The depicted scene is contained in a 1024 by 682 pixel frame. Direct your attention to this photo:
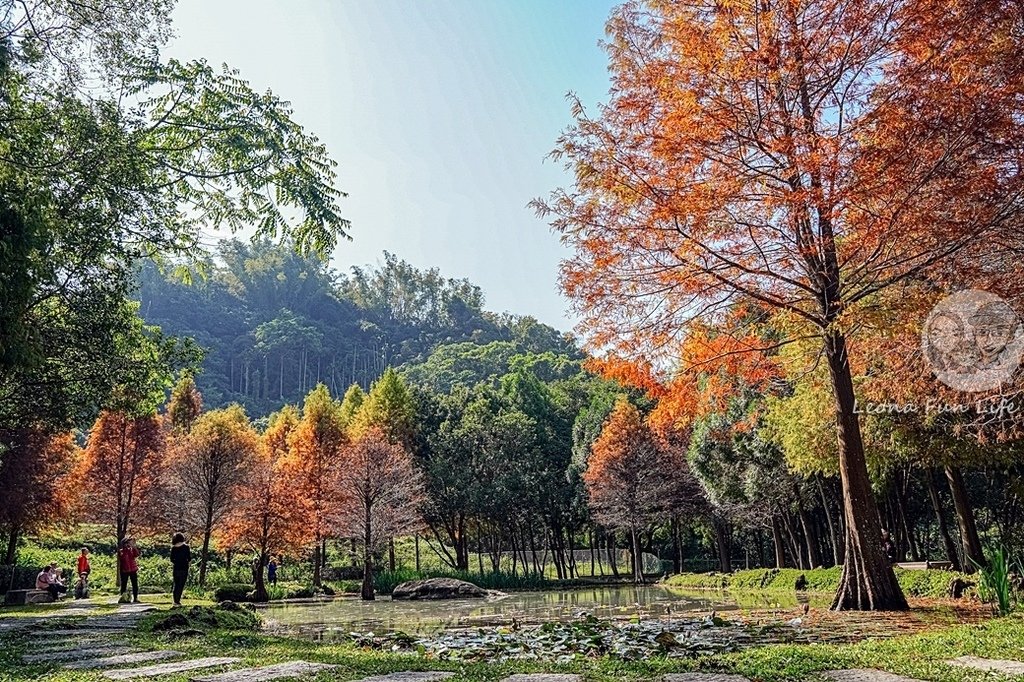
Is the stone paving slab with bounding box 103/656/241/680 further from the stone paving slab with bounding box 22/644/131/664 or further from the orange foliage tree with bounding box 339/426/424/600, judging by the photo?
the orange foliage tree with bounding box 339/426/424/600

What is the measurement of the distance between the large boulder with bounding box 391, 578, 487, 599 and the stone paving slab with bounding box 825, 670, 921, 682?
19497 mm

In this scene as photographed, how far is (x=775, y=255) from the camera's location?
9547 mm

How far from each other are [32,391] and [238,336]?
94.0 metres

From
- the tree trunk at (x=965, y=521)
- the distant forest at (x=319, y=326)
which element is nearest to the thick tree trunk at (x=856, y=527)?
the tree trunk at (x=965, y=521)

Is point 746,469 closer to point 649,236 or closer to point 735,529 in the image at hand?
point 735,529

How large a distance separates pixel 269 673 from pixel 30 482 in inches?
702

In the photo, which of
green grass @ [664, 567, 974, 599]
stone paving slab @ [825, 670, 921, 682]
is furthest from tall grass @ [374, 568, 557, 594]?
stone paving slab @ [825, 670, 921, 682]

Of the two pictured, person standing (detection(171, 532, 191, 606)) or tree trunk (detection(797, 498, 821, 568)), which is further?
tree trunk (detection(797, 498, 821, 568))

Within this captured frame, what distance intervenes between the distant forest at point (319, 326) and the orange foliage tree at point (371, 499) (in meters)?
50.0

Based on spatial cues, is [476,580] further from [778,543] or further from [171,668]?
[171,668]

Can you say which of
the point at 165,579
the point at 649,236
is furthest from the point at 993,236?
the point at 165,579

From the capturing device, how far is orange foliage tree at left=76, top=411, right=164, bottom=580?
26.0 meters

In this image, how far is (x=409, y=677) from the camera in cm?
388

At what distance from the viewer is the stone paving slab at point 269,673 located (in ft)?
12.5
